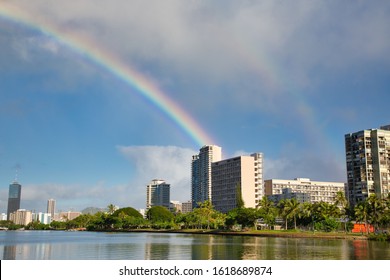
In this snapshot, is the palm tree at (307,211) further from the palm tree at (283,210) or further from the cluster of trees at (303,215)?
the palm tree at (283,210)

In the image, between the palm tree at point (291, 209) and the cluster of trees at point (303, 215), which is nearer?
the cluster of trees at point (303, 215)

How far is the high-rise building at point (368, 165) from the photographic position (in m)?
143

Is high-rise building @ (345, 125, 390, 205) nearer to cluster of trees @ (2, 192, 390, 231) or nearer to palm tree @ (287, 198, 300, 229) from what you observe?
cluster of trees @ (2, 192, 390, 231)

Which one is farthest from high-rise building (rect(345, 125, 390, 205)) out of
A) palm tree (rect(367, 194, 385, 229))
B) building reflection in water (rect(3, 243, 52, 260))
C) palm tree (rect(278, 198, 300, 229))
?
building reflection in water (rect(3, 243, 52, 260))

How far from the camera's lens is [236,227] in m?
150

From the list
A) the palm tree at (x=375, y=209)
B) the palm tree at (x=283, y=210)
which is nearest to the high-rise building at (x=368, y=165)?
the palm tree at (x=283, y=210)

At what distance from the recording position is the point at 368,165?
14412cm

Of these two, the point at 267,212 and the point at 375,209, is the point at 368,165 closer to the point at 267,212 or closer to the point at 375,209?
the point at 267,212

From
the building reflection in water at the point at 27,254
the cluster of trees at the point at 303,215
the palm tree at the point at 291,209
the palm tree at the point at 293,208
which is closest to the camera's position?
the building reflection in water at the point at 27,254

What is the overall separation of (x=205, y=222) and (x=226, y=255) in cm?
10689

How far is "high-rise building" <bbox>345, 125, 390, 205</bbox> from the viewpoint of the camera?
468ft

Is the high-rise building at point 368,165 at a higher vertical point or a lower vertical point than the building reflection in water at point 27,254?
higher
